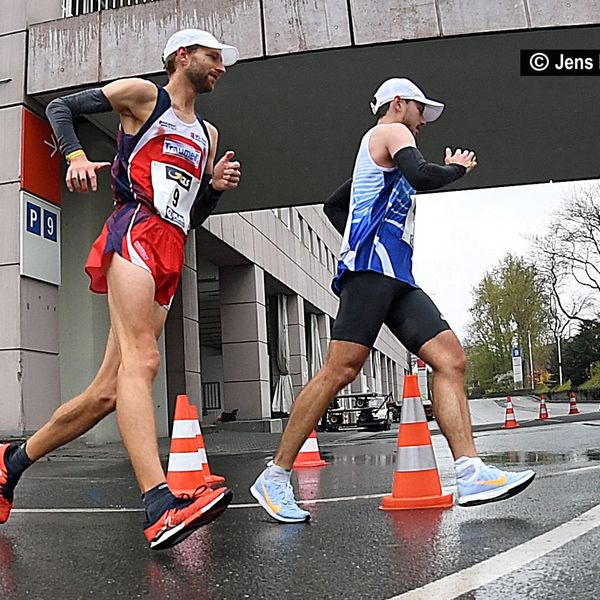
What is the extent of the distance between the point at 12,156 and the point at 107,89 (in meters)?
7.76

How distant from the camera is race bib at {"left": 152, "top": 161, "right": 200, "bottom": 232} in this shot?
11.7ft

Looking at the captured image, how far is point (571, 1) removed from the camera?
1033cm

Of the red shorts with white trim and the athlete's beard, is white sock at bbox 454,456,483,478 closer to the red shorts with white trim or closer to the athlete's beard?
the red shorts with white trim

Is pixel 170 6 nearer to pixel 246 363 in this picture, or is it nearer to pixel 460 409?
pixel 460 409

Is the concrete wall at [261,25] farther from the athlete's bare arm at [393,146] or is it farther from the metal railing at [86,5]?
the athlete's bare arm at [393,146]

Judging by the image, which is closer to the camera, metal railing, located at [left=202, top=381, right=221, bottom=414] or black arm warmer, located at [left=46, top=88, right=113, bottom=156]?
black arm warmer, located at [left=46, top=88, right=113, bottom=156]

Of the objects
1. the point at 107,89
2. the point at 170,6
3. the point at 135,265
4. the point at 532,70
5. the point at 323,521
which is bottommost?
the point at 323,521

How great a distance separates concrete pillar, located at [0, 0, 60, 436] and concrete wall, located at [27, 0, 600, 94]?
27 centimetres

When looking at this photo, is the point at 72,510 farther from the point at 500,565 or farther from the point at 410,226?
the point at 500,565

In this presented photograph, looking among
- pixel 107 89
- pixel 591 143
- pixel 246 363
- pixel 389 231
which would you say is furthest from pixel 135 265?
pixel 246 363

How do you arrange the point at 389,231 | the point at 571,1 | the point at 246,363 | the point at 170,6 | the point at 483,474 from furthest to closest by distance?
the point at 246,363 → the point at 170,6 → the point at 571,1 → the point at 389,231 → the point at 483,474

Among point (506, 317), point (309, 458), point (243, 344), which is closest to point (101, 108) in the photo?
point (309, 458)

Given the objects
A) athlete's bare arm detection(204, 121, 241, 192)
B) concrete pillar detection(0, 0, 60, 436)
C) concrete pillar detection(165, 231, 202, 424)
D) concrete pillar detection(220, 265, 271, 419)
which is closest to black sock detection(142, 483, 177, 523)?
athlete's bare arm detection(204, 121, 241, 192)

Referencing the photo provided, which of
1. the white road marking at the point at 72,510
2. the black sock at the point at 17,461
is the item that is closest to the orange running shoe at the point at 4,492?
the black sock at the point at 17,461
